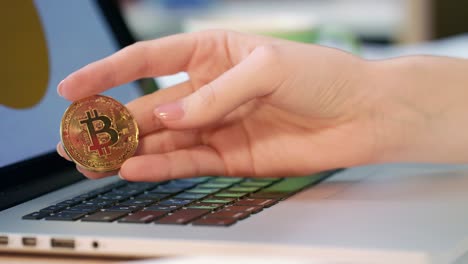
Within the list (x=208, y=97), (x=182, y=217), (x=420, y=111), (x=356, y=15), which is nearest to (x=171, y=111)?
(x=208, y=97)

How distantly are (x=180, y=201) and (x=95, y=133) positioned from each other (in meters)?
0.12

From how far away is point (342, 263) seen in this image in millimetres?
656

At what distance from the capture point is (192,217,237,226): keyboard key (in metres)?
0.75

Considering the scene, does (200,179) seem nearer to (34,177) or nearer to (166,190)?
(166,190)

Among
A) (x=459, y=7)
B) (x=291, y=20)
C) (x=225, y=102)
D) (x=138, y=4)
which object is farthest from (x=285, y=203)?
(x=138, y=4)

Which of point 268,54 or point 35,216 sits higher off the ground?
point 268,54

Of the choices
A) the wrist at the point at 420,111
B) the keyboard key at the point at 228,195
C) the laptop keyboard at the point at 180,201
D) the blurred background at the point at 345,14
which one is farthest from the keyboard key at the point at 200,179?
the blurred background at the point at 345,14

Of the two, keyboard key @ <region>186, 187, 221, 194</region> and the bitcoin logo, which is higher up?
the bitcoin logo

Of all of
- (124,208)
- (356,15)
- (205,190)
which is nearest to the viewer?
(124,208)

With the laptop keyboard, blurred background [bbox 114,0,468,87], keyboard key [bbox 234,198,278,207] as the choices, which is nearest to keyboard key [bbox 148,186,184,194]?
the laptop keyboard

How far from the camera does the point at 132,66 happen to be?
3.05ft

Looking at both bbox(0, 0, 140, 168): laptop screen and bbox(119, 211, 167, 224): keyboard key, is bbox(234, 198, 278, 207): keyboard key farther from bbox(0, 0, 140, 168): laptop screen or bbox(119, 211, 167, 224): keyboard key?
bbox(0, 0, 140, 168): laptop screen

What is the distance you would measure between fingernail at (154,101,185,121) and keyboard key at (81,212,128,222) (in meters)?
0.12

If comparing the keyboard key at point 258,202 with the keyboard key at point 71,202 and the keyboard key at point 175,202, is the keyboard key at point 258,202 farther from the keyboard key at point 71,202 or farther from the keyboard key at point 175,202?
the keyboard key at point 71,202
